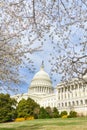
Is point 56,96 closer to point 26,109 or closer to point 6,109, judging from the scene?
point 26,109

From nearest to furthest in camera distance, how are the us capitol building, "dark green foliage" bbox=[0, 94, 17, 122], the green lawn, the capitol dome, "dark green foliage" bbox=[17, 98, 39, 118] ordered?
1. the green lawn
2. "dark green foliage" bbox=[0, 94, 17, 122]
3. "dark green foliage" bbox=[17, 98, 39, 118]
4. the us capitol building
5. the capitol dome

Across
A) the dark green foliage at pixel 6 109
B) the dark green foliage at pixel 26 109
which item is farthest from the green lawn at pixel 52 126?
the dark green foliage at pixel 26 109

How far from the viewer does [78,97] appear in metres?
104

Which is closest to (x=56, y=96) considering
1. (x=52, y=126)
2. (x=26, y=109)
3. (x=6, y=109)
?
(x=26, y=109)

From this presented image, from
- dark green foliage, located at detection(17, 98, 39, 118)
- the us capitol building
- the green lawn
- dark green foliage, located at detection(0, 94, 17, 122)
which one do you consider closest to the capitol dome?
the us capitol building

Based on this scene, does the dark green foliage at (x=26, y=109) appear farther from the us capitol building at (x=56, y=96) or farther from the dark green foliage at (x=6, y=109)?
the us capitol building at (x=56, y=96)

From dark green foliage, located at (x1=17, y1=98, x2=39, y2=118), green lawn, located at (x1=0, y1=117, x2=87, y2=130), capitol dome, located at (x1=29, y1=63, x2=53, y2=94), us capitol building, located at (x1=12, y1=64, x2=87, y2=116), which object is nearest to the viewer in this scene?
green lawn, located at (x1=0, y1=117, x2=87, y2=130)

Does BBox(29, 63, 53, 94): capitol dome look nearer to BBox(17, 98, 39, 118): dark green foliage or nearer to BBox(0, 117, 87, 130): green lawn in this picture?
BBox(17, 98, 39, 118): dark green foliage

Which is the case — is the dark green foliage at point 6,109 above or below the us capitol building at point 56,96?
below

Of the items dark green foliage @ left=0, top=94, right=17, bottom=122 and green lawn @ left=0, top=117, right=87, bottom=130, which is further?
dark green foliage @ left=0, top=94, right=17, bottom=122

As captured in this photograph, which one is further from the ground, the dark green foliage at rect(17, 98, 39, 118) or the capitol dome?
the capitol dome

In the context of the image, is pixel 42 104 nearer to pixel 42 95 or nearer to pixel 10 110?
pixel 42 95

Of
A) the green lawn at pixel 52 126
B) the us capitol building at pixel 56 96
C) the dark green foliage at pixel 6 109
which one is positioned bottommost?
the green lawn at pixel 52 126

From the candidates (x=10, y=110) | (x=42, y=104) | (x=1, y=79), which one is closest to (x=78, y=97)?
(x=42, y=104)
